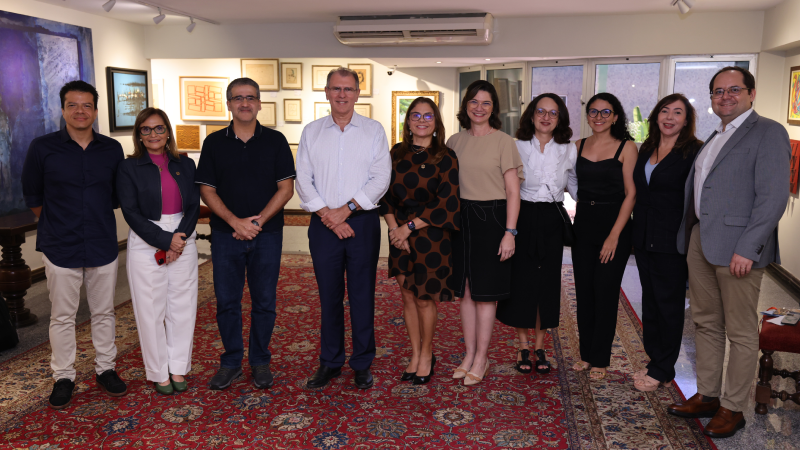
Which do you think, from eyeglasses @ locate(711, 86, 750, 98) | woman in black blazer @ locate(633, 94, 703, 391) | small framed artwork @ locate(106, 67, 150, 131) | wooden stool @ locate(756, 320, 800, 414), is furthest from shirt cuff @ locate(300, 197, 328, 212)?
small framed artwork @ locate(106, 67, 150, 131)

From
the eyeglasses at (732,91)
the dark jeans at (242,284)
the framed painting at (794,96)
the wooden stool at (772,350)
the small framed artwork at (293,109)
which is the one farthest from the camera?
the small framed artwork at (293,109)

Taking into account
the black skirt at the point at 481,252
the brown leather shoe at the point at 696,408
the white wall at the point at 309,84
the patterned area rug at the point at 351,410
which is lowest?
the patterned area rug at the point at 351,410

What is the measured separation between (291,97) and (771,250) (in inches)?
320

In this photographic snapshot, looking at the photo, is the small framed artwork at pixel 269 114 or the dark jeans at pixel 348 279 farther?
the small framed artwork at pixel 269 114

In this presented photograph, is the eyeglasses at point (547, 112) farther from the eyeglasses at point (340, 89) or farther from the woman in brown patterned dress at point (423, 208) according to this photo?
the eyeglasses at point (340, 89)

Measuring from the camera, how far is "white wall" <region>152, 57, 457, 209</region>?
31.1 ft

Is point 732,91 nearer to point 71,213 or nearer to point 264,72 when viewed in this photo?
point 71,213

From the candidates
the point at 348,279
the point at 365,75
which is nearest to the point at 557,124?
the point at 348,279

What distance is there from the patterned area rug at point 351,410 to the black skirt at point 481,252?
1.98 feet

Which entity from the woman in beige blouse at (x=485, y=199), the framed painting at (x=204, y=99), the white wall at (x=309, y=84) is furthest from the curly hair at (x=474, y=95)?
the framed painting at (x=204, y=99)

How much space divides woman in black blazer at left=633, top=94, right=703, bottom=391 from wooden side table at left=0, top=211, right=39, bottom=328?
4.36 metres

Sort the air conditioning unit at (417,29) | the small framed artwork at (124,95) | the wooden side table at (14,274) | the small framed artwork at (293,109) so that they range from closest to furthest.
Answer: the wooden side table at (14,274) → the air conditioning unit at (417,29) → the small framed artwork at (124,95) → the small framed artwork at (293,109)

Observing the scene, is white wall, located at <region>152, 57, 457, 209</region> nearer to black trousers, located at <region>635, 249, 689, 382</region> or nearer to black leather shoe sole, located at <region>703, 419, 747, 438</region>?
black trousers, located at <region>635, 249, 689, 382</region>

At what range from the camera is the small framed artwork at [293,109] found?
9758 mm
